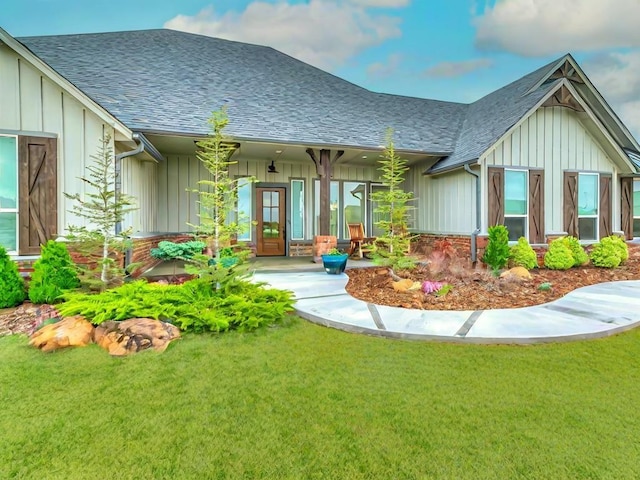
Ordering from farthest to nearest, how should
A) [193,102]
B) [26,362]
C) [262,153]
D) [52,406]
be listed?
[262,153] → [193,102] → [26,362] → [52,406]

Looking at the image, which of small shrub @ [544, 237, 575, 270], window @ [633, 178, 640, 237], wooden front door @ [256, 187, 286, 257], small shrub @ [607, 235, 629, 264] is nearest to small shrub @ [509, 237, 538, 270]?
small shrub @ [544, 237, 575, 270]

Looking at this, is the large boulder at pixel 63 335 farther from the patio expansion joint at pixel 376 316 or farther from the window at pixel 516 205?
the window at pixel 516 205

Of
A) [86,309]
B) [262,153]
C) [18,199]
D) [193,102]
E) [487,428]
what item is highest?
[193,102]

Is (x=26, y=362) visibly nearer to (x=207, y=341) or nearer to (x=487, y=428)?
(x=207, y=341)

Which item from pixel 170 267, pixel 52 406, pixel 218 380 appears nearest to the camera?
pixel 52 406

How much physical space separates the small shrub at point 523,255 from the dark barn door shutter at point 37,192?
8460 mm

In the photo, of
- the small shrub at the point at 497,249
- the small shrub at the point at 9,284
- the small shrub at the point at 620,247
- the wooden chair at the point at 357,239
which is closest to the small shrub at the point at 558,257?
the small shrub at the point at 497,249

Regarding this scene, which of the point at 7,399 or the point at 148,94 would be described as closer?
the point at 7,399

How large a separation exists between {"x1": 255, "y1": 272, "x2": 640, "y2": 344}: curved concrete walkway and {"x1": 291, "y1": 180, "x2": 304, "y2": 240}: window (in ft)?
Result: 15.7

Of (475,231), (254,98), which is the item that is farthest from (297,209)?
(475,231)

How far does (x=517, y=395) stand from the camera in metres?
2.42

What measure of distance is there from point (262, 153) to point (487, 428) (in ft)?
26.3

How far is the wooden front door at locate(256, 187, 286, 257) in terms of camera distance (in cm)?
984

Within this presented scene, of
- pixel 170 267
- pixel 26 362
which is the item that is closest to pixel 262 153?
pixel 170 267
